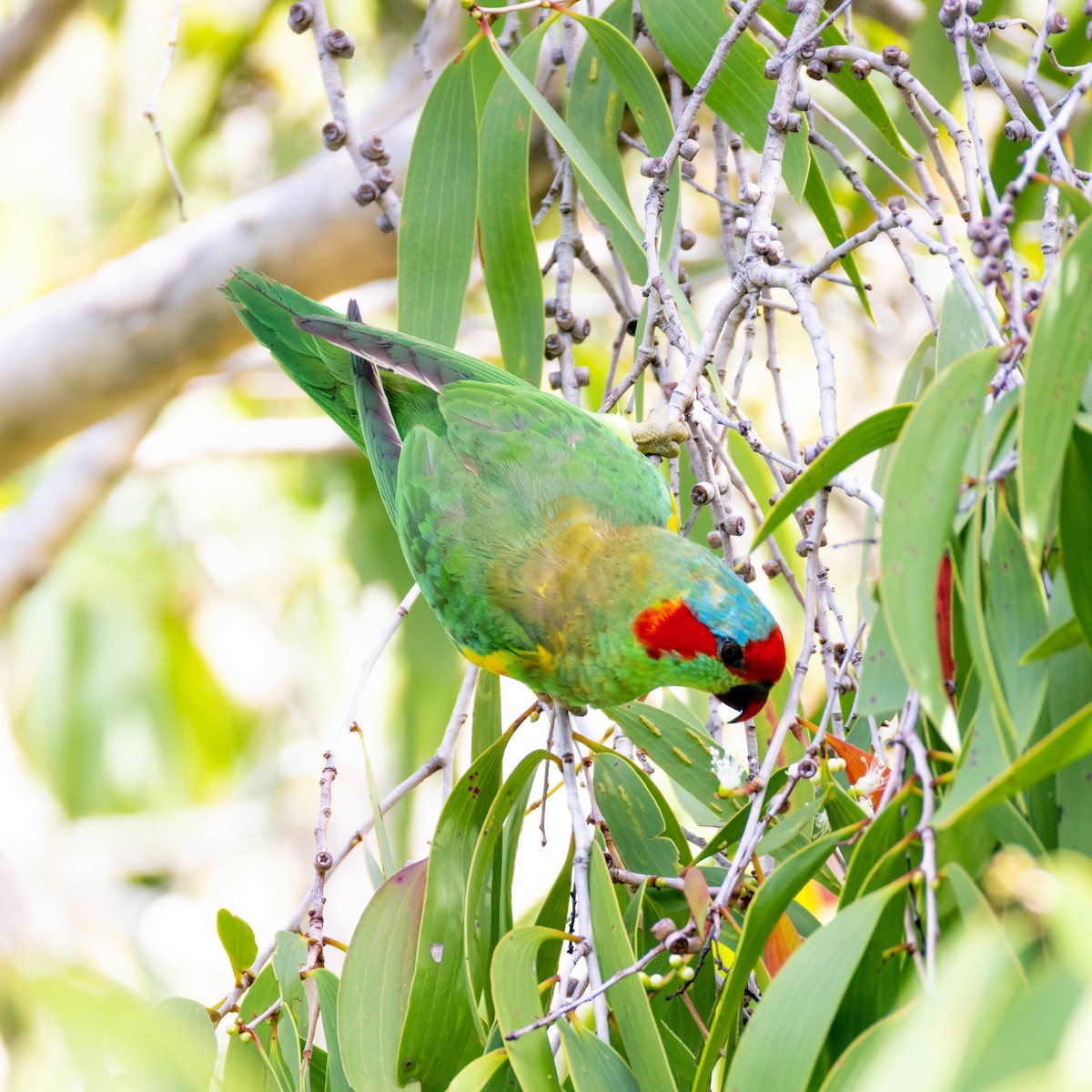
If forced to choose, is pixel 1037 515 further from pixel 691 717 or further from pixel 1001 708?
pixel 691 717

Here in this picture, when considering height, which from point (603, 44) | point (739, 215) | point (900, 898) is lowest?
point (900, 898)

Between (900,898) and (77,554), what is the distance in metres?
4.49

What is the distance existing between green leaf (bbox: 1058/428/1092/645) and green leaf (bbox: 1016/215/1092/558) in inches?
2.9

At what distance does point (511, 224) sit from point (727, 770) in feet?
3.19

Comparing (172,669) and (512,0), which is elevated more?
(512,0)

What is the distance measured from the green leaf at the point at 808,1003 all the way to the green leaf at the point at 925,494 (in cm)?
21

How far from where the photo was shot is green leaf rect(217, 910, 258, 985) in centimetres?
145

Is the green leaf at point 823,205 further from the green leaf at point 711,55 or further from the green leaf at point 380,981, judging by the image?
the green leaf at point 380,981

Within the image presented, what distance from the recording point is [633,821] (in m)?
1.46

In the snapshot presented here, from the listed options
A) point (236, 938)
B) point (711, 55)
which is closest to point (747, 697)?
point (236, 938)

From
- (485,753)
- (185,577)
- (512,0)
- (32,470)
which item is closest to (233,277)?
(512,0)

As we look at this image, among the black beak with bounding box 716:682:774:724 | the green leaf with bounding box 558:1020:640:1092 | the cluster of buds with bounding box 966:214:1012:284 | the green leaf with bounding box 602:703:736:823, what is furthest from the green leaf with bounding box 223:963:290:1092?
the cluster of buds with bounding box 966:214:1012:284

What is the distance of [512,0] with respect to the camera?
7.36 feet

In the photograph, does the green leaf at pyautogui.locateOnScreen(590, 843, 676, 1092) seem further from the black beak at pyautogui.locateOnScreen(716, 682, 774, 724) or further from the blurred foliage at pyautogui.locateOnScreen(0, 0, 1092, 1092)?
the black beak at pyautogui.locateOnScreen(716, 682, 774, 724)
